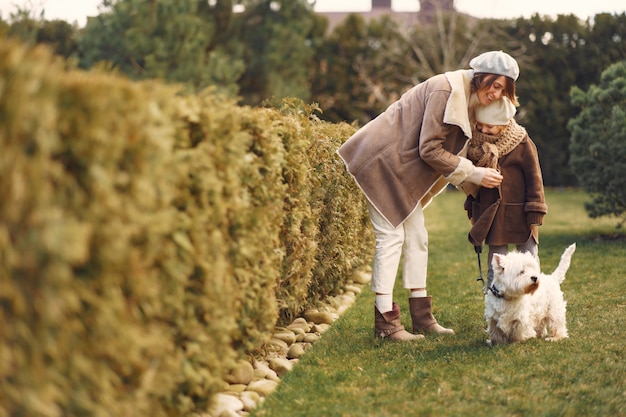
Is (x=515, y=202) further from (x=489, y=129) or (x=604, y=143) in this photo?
(x=604, y=143)

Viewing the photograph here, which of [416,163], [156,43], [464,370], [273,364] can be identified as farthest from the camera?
[156,43]

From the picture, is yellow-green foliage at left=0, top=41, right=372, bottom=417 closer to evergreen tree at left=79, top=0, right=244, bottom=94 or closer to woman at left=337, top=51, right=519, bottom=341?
woman at left=337, top=51, right=519, bottom=341

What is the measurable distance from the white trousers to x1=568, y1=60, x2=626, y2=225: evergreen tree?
17.3 ft

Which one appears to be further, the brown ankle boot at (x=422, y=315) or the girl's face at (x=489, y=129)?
the brown ankle boot at (x=422, y=315)

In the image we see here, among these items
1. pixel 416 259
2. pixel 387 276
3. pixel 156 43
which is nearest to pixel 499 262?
pixel 416 259

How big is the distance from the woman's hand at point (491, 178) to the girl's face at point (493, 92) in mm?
458

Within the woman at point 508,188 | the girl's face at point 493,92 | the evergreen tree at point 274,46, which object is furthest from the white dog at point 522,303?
the evergreen tree at point 274,46

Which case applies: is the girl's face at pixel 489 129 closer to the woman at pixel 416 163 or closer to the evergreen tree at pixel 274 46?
the woman at pixel 416 163

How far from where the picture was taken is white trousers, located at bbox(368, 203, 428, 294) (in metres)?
4.96

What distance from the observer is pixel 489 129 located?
4.92 meters

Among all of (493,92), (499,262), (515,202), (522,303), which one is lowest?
(522,303)

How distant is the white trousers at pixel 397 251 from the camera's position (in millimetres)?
4961

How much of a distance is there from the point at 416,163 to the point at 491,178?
0.50 meters

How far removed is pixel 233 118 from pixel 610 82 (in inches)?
308
